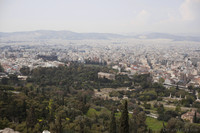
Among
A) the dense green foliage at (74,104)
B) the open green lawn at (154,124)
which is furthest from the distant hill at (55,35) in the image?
the open green lawn at (154,124)

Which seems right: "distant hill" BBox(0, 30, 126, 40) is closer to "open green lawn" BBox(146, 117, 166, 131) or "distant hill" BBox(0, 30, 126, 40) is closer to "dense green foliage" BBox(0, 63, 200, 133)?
"dense green foliage" BBox(0, 63, 200, 133)

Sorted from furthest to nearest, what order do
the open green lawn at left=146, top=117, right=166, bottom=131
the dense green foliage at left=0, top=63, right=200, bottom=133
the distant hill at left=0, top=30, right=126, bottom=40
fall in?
the distant hill at left=0, top=30, right=126, bottom=40 < the open green lawn at left=146, top=117, right=166, bottom=131 < the dense green foliage at left=0, top=63, right=200, bottom=133

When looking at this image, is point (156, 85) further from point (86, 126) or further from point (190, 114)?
point (86, 126)

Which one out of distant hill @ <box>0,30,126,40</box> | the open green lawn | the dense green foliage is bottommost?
the open green lawn

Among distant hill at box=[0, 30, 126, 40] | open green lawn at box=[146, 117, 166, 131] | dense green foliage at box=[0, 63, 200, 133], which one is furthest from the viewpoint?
distant hill at box=[0, 30, 126, 40]

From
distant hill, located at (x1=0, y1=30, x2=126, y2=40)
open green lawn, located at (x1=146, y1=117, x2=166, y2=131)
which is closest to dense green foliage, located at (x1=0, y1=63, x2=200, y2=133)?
open green lawn, located at (x1=146, y1=117, x2=166, y2=131)

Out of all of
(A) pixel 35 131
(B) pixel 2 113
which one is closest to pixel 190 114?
(A) pixel 35 131

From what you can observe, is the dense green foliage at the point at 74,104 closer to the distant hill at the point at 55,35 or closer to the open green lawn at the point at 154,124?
the open green lawn at the point at 154,124

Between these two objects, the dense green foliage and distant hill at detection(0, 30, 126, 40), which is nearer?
the dense green foliage
